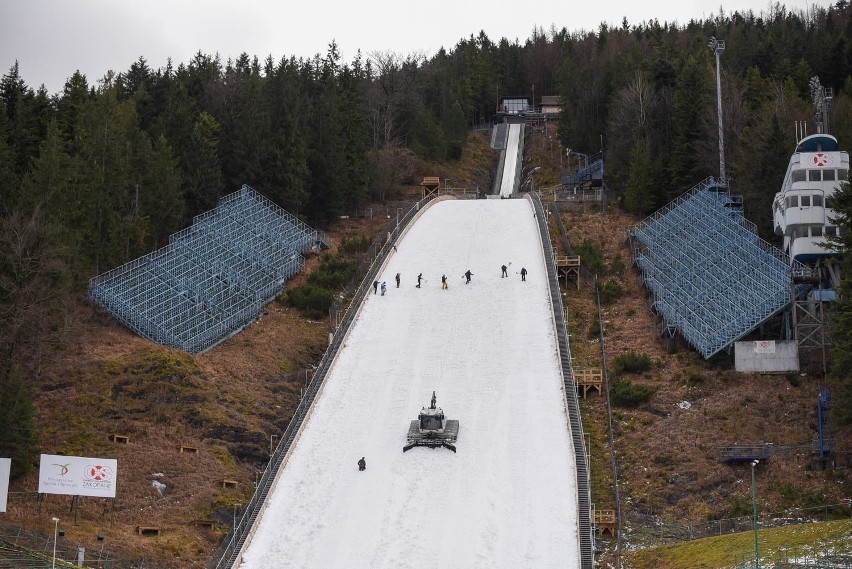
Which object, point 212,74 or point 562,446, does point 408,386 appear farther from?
point 212,74

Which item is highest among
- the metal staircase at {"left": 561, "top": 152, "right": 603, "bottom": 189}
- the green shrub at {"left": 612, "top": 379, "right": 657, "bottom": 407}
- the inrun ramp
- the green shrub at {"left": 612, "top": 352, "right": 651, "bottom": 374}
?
the inrun ramp

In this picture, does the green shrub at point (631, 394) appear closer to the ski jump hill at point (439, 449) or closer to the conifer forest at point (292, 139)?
the ski jump hill at point (439, 449)

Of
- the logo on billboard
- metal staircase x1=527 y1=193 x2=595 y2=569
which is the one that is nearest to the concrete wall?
metal staircase x1=527 y1=193 x2=595 y2=569

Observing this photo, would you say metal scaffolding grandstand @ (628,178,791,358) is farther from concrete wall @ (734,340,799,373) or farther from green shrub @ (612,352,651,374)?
green shrub @ (612,352,651,374)

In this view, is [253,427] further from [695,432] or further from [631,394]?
[695,432]

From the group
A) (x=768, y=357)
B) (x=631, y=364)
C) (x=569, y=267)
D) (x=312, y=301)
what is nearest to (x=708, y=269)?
(x=569, y=267)
